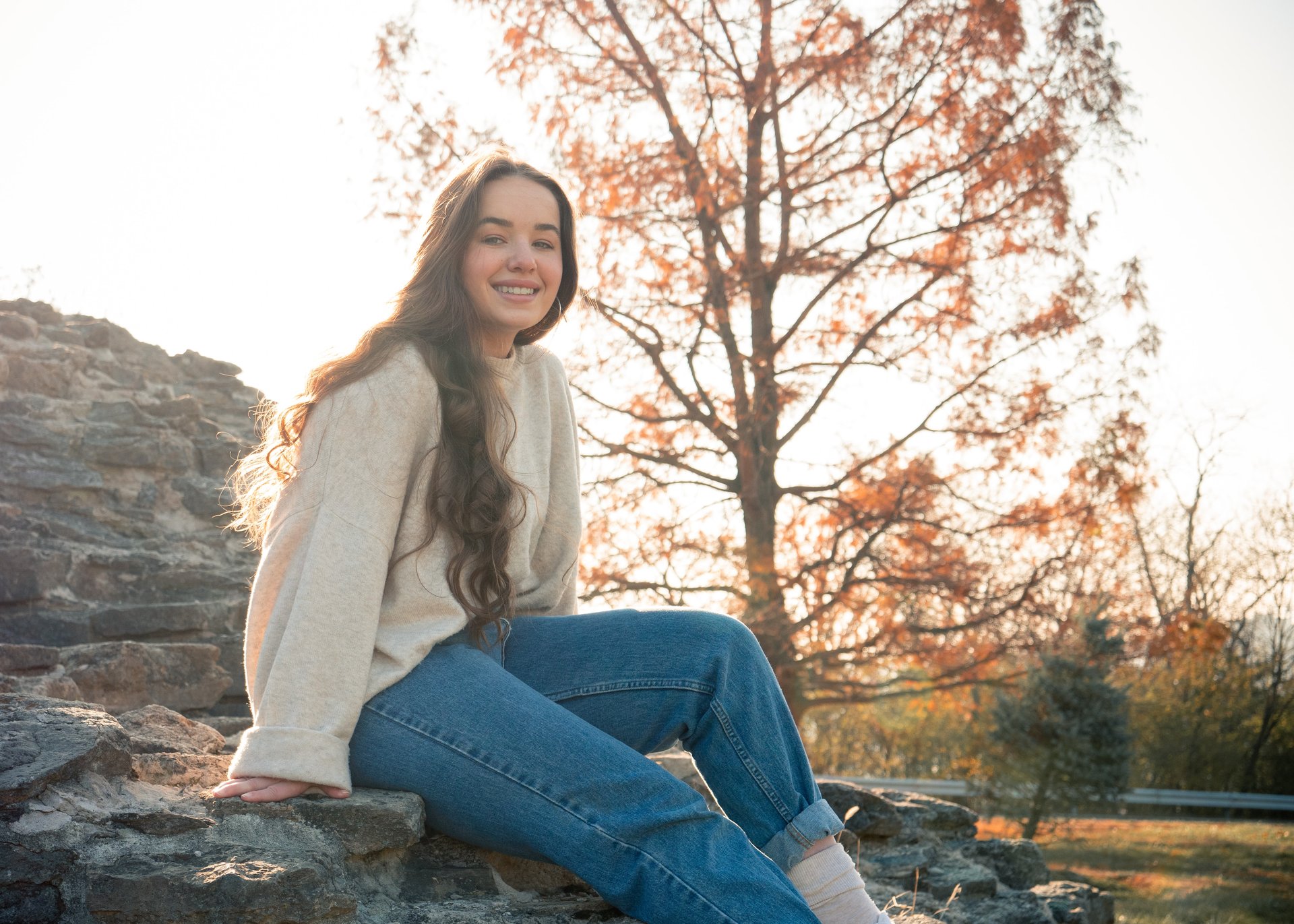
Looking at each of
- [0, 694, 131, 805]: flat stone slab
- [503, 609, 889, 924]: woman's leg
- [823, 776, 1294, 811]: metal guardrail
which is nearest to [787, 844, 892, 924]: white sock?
[503, 609, 889, 924]: woman's leg

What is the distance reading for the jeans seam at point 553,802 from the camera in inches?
61.1

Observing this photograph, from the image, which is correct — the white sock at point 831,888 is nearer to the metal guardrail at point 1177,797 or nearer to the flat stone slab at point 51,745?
the flat stone slab at point 51,745

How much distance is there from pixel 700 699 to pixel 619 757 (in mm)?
283

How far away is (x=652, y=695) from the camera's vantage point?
1.92 m

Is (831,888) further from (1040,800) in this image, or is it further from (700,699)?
(1040,800)

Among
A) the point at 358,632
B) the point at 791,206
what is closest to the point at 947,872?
the point at 358,632

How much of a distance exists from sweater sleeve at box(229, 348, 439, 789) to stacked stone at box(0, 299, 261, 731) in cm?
99

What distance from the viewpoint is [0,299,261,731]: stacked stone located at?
2.77 metres

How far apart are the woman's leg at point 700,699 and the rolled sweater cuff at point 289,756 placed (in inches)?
17.1

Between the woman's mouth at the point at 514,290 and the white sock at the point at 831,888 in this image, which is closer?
the white sock at the point at 831,888

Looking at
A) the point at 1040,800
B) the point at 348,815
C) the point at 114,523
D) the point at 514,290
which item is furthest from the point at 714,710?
the point at 1040,800

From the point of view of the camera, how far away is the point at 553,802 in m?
1.64

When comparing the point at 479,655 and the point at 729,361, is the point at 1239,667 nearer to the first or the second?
the point at 729,361

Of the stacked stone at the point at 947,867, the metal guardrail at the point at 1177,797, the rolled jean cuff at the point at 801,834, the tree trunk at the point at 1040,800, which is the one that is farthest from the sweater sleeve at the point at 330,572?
the metal guardrail at the point at 1177,797
